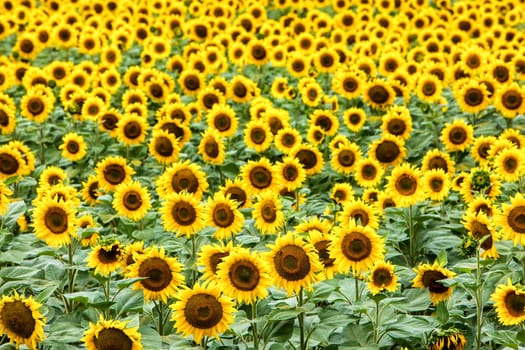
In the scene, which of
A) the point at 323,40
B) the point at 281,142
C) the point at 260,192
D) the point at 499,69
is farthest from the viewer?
the point at 323,40

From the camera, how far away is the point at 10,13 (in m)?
12.6

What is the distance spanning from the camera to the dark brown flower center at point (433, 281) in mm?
4855

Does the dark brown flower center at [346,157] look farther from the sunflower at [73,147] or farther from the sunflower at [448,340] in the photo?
the sunflower at [448,340]

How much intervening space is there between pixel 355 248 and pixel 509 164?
2.28 meters

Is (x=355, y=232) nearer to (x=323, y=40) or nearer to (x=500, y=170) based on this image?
(x=500, y=170)

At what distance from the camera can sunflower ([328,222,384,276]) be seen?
178 inches

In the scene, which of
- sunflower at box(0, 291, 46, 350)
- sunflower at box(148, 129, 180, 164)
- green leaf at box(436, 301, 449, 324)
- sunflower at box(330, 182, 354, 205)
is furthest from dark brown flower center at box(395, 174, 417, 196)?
sunflower at box(0, 291, 46, 350)

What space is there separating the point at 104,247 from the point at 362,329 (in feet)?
5.49

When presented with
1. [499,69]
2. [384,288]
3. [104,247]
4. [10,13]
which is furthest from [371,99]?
[10,13]

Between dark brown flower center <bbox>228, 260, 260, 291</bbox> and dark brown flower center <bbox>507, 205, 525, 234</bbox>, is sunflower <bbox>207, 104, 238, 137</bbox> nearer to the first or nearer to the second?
dark brown flower center <bbox>507, 205, 525, 234</bbox>

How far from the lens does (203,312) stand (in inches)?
159

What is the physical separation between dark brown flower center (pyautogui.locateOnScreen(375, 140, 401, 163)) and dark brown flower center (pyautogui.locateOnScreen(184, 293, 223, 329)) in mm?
3380

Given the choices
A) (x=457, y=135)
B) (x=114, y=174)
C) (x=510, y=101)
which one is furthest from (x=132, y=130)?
(x=510, y=101)

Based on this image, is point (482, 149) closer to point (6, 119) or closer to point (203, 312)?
point (203, 312)
